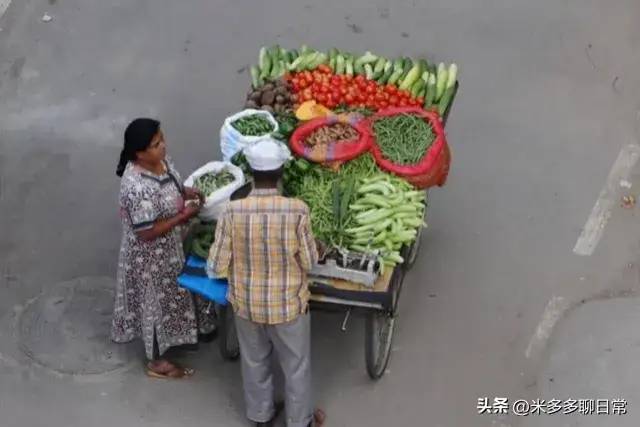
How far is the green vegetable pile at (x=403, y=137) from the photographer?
646 cm

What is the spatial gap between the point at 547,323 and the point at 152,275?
250cm

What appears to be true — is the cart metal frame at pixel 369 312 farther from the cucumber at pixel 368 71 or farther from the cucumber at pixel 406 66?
the cucumber at pixel 368 71

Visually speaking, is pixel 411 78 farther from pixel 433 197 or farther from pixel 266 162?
pixel 266 162

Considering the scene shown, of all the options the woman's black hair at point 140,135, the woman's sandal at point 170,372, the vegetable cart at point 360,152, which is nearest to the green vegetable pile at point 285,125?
the vegetable cart at point 360,152

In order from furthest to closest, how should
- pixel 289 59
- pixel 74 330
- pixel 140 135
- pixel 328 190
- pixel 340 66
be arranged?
1. pixel 289 59
2. pixel 340 66
3. pixel 74 330
4. pixel 328 190
5. pixel 140 135

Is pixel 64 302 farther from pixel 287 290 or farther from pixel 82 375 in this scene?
pixel 287 290

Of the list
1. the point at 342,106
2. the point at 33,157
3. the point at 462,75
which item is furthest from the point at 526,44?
the point at 33,157

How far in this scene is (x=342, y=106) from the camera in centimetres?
700

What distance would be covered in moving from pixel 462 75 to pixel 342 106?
244 centimetres

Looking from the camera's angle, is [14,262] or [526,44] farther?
[526,44]

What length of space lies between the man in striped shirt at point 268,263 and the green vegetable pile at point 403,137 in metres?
1.12

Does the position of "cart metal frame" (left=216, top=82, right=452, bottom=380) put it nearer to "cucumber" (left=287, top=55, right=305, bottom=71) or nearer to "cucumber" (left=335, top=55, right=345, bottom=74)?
"cucumber" (left=335, top=55, right=345, bottom=74)

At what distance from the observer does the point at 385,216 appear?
616 centimetres

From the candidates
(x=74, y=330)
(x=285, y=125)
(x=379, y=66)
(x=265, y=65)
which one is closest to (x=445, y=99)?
(x=379, y=66)
